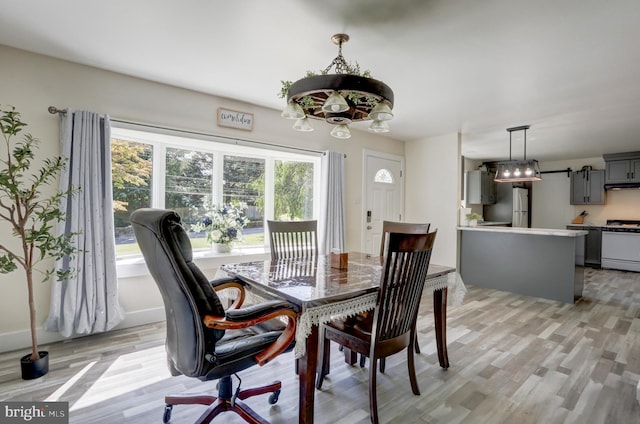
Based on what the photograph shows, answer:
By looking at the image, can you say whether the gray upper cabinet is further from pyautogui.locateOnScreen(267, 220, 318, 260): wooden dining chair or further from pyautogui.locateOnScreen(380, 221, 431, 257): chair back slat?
pyautogui.locateOnScreen(267, 220, 318, 260): wooden dining chair

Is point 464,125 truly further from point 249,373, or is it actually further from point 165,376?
point 165,376

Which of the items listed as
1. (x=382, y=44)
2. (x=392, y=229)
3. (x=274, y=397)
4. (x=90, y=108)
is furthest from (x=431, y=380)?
(x=90, y=108)

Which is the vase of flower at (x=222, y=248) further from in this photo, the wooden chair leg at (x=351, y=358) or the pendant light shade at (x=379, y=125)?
the pendant light shade at (x=379, y=125)

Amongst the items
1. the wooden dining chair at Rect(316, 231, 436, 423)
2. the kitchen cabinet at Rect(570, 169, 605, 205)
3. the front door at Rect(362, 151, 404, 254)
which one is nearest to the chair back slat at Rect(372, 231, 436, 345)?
the wooden dining chair at Rect(316, 231, 436, 423)

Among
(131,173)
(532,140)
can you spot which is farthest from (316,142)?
(532,140)

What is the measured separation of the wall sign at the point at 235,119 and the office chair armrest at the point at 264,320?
260cm

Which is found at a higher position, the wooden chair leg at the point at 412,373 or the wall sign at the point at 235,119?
the wall sign at the point at 235,119

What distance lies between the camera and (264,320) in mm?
1509

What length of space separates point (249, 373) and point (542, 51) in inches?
129

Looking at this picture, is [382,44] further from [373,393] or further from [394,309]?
[373,393]

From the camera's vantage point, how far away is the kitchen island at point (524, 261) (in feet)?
13.2

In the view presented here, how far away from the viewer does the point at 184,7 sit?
6.38ft

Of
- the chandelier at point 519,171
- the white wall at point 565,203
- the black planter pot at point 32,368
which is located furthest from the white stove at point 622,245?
the black planter pot at point 32,368

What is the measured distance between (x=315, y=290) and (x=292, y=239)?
1260mm
